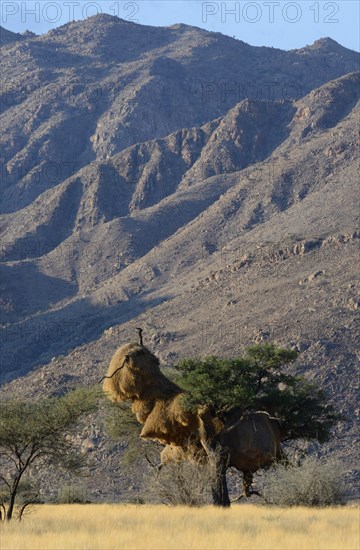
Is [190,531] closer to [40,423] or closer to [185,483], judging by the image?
[185,483]

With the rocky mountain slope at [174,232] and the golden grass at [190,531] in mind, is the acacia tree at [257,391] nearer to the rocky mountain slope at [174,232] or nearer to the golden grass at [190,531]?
the golden grass at [190,531]

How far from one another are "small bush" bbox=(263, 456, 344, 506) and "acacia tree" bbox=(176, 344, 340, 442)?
6.28 feet

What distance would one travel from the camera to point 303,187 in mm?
116625

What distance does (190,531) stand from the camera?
22047 mm

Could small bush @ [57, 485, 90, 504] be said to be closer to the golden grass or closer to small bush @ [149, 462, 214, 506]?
small bush @ [149, 462, 214, 506]

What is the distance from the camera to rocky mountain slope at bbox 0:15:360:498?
258 ft

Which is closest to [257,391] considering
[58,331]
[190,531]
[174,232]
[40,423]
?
[40,423]

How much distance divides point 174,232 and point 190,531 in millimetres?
103936

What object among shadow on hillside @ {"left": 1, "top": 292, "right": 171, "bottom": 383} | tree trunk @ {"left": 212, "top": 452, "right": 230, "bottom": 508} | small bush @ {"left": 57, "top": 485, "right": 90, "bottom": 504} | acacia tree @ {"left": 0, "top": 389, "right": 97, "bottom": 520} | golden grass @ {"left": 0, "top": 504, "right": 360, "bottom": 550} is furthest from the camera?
shadow on hillside @ {"left": 1, "top": 292, "right": 171, "bottom": 383}

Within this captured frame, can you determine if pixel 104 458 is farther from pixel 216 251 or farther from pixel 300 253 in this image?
pixel 216 251

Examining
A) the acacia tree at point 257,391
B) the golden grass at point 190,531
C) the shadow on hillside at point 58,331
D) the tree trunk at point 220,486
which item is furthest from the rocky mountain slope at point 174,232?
the golden grass at point 190,531

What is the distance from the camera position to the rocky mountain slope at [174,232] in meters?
78.8

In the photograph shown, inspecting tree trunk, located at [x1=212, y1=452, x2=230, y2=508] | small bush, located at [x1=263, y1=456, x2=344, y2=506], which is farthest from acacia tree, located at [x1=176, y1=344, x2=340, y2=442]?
small bush, located at [x1=263, y1=456, x2=344, y2=506]

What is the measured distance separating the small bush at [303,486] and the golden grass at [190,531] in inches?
255
